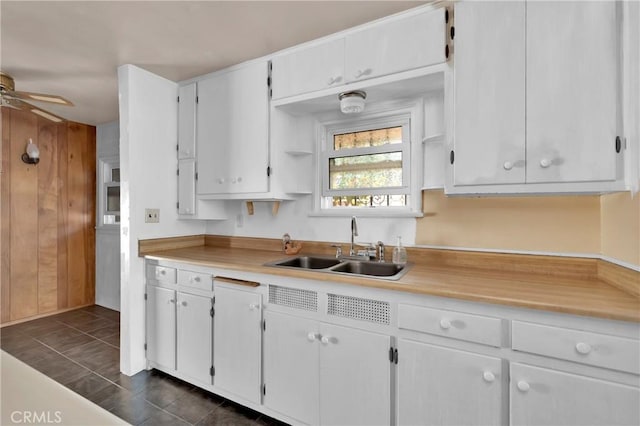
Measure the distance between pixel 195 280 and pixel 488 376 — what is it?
1808 millimetres

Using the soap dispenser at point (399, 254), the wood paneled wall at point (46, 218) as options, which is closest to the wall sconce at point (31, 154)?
the wood paneled wall at point (46, 218)

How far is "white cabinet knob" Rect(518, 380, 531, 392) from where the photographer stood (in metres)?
1.20

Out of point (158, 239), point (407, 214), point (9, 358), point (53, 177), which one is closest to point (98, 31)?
point (158, 239)

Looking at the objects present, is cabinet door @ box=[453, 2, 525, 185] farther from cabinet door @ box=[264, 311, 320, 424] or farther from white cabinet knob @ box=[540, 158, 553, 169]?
cabinet door @ box=[264, 311, 320, 424]

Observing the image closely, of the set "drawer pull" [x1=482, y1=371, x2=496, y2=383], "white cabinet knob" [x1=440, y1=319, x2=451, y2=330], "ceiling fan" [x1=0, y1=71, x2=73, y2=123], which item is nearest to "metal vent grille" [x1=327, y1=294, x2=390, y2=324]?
"white cabinet knob" [x1=440, y1=319, x2=451, y2=330]

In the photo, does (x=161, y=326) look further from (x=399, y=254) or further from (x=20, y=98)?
(x=20, y=98)

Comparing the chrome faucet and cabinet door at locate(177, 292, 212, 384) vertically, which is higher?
the chrome faucet

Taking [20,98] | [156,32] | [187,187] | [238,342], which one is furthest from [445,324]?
[20,98]

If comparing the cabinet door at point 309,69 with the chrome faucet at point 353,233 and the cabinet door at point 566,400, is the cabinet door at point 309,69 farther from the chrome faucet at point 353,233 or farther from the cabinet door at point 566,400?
the cabinet door at point 566,400

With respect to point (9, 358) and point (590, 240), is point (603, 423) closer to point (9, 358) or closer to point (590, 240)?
point (590, 240)

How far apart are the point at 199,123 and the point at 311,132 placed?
975mm

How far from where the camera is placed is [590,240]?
1619mm

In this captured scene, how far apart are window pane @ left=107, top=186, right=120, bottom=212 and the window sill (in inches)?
116

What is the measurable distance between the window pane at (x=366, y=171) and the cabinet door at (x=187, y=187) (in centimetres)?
120
